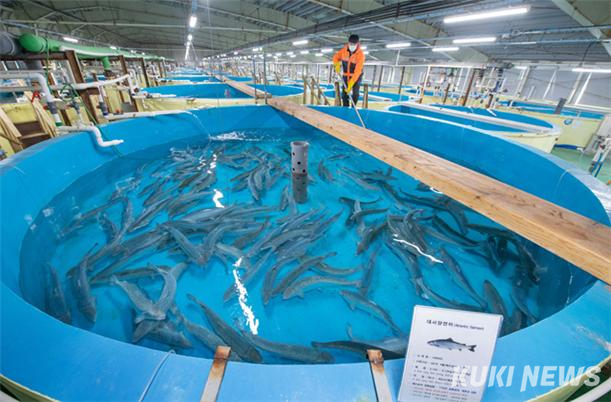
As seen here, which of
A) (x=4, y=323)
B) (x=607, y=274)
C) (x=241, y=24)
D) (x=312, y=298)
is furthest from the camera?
(x=241, y=24)

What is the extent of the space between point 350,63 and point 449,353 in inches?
270

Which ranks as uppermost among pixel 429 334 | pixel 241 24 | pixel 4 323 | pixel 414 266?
pixel 241 24

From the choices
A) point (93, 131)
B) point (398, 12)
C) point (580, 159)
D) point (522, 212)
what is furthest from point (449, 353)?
point (580, 159)

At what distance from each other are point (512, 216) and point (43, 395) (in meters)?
2.90

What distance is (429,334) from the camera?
32.5 inches

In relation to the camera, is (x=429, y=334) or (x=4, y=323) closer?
(x=429, y=334)

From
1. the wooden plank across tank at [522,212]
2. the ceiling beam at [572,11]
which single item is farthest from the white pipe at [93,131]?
the ceiling beam at [572,11]

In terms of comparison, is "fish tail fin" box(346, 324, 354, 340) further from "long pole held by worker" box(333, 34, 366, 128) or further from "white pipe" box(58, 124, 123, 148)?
"long pole held by worker" box(333, 34, 366, 128)

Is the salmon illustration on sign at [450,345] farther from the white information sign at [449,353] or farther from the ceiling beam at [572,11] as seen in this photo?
the ceiling beam at [572,11]

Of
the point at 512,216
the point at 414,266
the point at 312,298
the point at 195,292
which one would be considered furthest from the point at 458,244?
the point at 195,292

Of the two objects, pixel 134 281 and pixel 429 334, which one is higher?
pixel 429 334

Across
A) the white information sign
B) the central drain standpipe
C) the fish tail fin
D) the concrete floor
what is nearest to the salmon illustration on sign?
the white information sign

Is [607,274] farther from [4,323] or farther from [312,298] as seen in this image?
[4,323]

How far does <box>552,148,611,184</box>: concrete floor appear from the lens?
6352 millimetres
